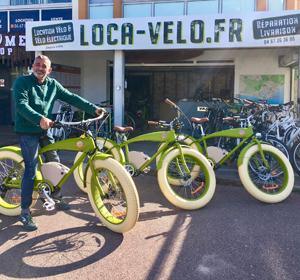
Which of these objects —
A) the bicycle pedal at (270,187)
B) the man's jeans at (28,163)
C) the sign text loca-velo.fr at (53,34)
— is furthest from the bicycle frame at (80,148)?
the sign text loca-velo.fr at (53,34)

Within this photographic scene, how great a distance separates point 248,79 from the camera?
1195cm

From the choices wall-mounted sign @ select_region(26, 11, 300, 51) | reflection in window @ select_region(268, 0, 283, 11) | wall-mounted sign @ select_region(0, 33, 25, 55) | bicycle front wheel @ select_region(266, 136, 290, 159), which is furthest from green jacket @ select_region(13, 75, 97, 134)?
wall-mounted sign @ select_region(0, 33, 25, 55)

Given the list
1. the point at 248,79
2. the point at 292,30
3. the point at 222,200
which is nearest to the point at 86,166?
the point at 222,200

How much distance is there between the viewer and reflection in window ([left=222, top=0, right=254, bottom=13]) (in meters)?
10.9

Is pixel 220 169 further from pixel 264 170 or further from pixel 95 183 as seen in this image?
pixel 95 183

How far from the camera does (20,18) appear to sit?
13.7 metres

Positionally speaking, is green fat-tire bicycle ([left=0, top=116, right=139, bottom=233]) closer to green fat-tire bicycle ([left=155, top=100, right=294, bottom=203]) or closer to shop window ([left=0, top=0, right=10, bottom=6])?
green fat-tire bicycle ([left=155, top=100, right=294, bottom=203])

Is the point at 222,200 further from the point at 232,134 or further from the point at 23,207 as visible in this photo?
the point at 23,207

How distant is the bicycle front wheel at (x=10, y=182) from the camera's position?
15.5 ft

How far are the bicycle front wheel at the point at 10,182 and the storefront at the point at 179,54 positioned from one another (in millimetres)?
4818

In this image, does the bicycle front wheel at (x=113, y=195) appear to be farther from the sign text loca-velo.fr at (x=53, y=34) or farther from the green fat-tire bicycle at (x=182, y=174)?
the sign text loca-velo.fr at (x=53, y=34)

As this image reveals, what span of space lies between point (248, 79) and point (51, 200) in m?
8.72

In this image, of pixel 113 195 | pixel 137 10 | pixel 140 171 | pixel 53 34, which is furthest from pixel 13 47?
pixel 113 195

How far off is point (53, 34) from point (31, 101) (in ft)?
19.6
